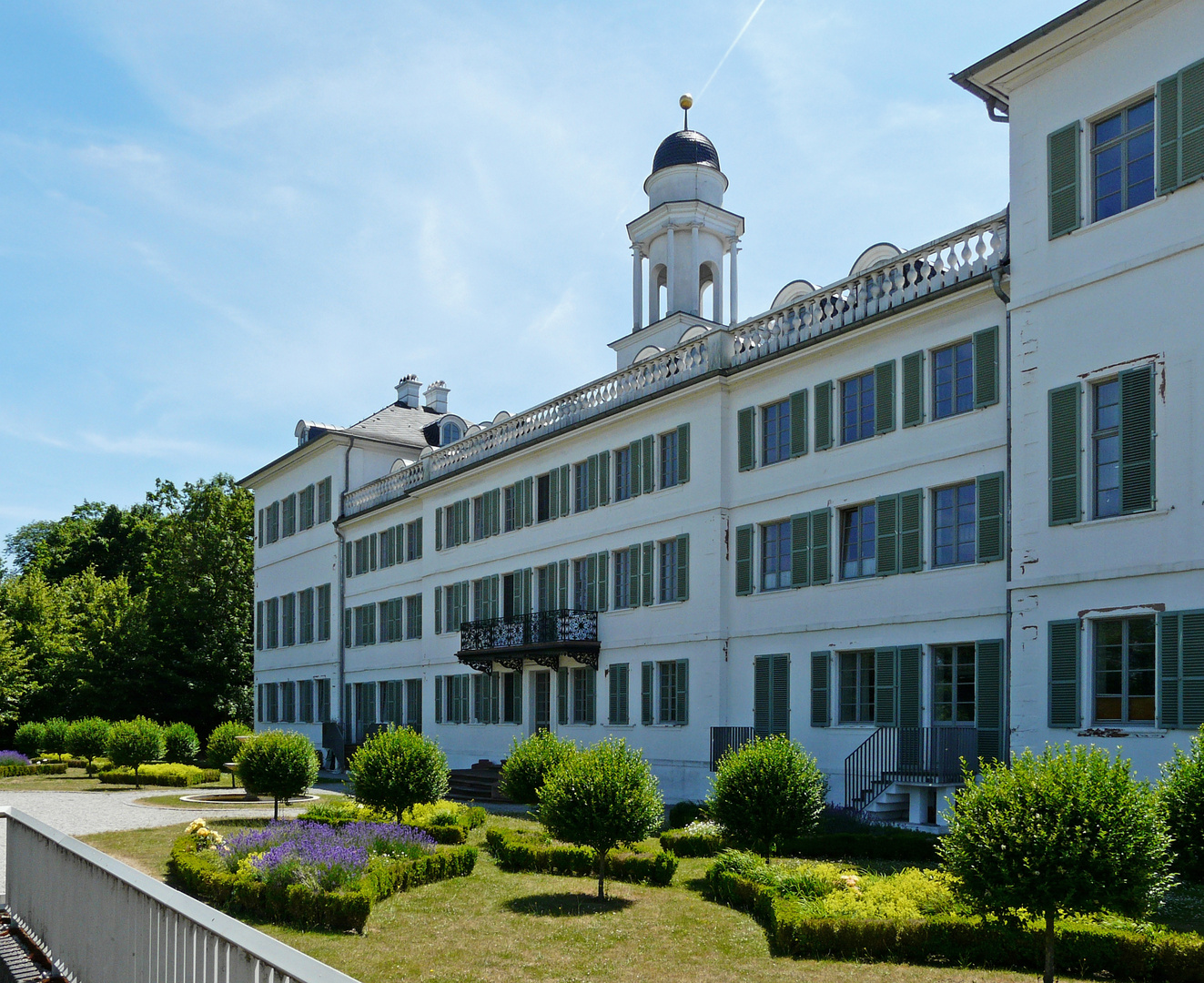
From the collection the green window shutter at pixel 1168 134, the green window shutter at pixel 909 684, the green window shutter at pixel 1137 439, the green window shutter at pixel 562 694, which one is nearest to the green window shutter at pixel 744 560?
the green window shutter at pixel 909 684

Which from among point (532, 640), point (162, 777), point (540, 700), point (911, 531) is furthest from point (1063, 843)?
point (162, 777)

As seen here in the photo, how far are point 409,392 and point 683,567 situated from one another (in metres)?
27.7

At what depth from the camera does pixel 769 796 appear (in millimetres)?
15773

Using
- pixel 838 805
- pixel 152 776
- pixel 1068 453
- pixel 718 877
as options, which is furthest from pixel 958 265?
pixel 152 776

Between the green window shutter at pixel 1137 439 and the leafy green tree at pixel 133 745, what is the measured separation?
28.2 metres

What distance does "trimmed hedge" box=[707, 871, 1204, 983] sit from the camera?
10.2 metres

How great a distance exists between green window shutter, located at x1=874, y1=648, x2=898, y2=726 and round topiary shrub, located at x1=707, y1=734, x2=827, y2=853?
5.66 meters

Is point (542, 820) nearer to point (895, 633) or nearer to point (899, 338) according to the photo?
point (895, 633)

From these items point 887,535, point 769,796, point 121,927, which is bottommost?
point 769,796

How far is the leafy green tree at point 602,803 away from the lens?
1420cm

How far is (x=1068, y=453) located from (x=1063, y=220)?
368cm

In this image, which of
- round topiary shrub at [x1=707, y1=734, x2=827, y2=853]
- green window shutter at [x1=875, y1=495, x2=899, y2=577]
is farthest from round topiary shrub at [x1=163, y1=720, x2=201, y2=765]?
round topiary shrub at [x1=707, y1=734, x2=827, y2=853]

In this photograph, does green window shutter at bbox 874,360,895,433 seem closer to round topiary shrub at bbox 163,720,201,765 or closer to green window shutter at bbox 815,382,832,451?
green window shutter at bbox 815,382,832,451

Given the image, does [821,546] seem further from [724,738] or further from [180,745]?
[180,745]
